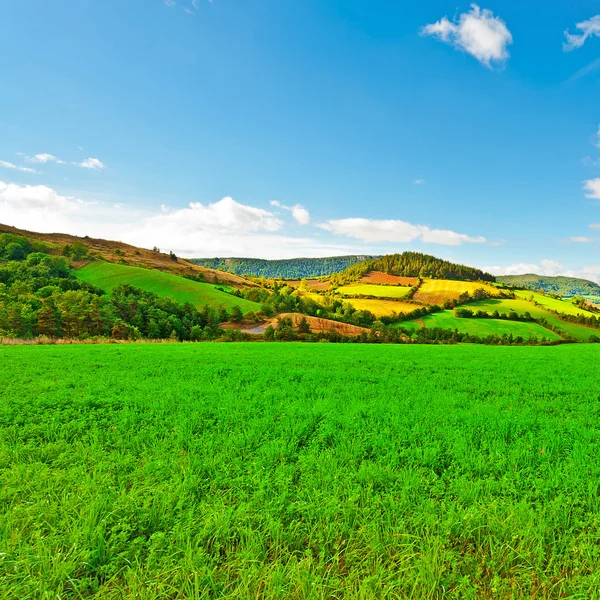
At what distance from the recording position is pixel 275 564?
3.31 metres

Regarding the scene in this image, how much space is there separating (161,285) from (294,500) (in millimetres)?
134036

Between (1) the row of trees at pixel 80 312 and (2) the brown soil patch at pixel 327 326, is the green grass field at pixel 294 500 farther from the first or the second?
(2) the brown soil patch at pixel 327 326

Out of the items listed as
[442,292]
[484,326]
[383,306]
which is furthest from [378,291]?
[484,326]

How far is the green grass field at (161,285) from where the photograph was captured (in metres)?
117

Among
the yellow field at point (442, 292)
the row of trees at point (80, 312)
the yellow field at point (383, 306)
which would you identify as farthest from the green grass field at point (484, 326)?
the row of trees at point (80, 312)

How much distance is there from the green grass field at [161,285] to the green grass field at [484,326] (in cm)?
6331

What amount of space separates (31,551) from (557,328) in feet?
432

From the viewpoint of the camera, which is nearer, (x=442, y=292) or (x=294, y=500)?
(x=294, y=500)

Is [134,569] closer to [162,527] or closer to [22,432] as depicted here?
[162,527]

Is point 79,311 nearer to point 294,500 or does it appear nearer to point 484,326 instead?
point 294,500

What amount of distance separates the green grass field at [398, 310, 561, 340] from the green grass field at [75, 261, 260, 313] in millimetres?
63315

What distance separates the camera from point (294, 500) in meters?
4.54

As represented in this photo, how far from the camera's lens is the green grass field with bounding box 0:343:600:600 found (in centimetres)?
322

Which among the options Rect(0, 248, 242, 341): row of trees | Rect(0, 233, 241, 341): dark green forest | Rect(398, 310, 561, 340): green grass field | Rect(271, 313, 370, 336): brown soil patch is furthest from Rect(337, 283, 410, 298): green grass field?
Rect(0, 233, 241, 341): dark green forest
